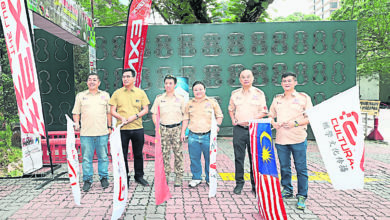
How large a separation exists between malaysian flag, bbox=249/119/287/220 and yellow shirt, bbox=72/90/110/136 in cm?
253

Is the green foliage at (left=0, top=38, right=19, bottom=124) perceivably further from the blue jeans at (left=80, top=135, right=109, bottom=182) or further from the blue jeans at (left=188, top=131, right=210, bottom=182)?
the blue jeans at (left=188, top=131, right=210, bottom=182)

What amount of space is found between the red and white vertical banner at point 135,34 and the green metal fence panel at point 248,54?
2.89m

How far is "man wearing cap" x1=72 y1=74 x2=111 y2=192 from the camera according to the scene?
14.7 ft

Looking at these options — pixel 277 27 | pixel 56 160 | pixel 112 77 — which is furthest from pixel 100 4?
pixel 56 160

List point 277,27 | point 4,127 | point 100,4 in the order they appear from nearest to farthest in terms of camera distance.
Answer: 1. point 4,127
2. point 277,27
3. point 100,4

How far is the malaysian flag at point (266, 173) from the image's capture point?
3.02 m

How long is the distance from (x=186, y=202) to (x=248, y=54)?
6.55m

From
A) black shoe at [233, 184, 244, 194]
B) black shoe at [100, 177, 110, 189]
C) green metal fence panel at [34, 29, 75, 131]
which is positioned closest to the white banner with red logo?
black shoe at [233, 184, 244, 194]

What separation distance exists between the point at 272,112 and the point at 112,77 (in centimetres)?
659

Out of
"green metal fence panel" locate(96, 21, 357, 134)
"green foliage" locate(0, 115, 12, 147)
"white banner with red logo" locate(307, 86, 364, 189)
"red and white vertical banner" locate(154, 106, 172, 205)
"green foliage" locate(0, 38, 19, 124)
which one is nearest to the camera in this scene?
"white banner with red logo" locate(307, 86, 364, 189)

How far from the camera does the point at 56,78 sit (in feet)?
29.5

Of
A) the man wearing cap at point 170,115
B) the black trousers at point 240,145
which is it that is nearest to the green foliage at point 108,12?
the man wearing cap at point 170,115

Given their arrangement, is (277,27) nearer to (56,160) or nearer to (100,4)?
(56,160)

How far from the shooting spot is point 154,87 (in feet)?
30.5
